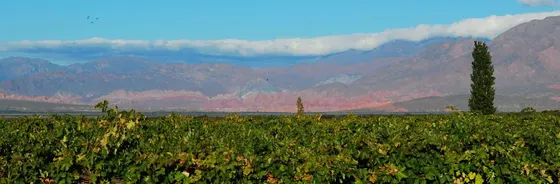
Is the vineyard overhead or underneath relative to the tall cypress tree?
underneath

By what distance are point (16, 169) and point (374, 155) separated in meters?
8.08

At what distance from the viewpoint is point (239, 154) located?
49.5 ft

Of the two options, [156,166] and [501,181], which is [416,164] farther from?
[156,166]

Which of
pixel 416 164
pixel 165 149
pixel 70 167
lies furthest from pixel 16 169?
pixel 416 164

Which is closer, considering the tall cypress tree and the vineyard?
the vineyard

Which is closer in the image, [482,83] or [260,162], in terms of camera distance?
[260,162]

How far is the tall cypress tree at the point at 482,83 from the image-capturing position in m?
105

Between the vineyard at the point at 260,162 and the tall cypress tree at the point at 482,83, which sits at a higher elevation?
the tall cypress tree at the point at 482,83

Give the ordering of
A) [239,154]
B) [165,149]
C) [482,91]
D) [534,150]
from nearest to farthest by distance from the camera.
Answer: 1. [239,154]
2. [165,149]
3. [534,150]
4. [482,91]

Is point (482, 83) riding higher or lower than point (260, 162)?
higher

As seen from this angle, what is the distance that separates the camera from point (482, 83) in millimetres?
105938

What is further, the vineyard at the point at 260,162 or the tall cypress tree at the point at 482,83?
the tall cypress tree at the point at 482,83

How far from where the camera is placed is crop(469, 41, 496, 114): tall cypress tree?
105 metres

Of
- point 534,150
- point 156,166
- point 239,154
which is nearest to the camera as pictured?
point 156,166
